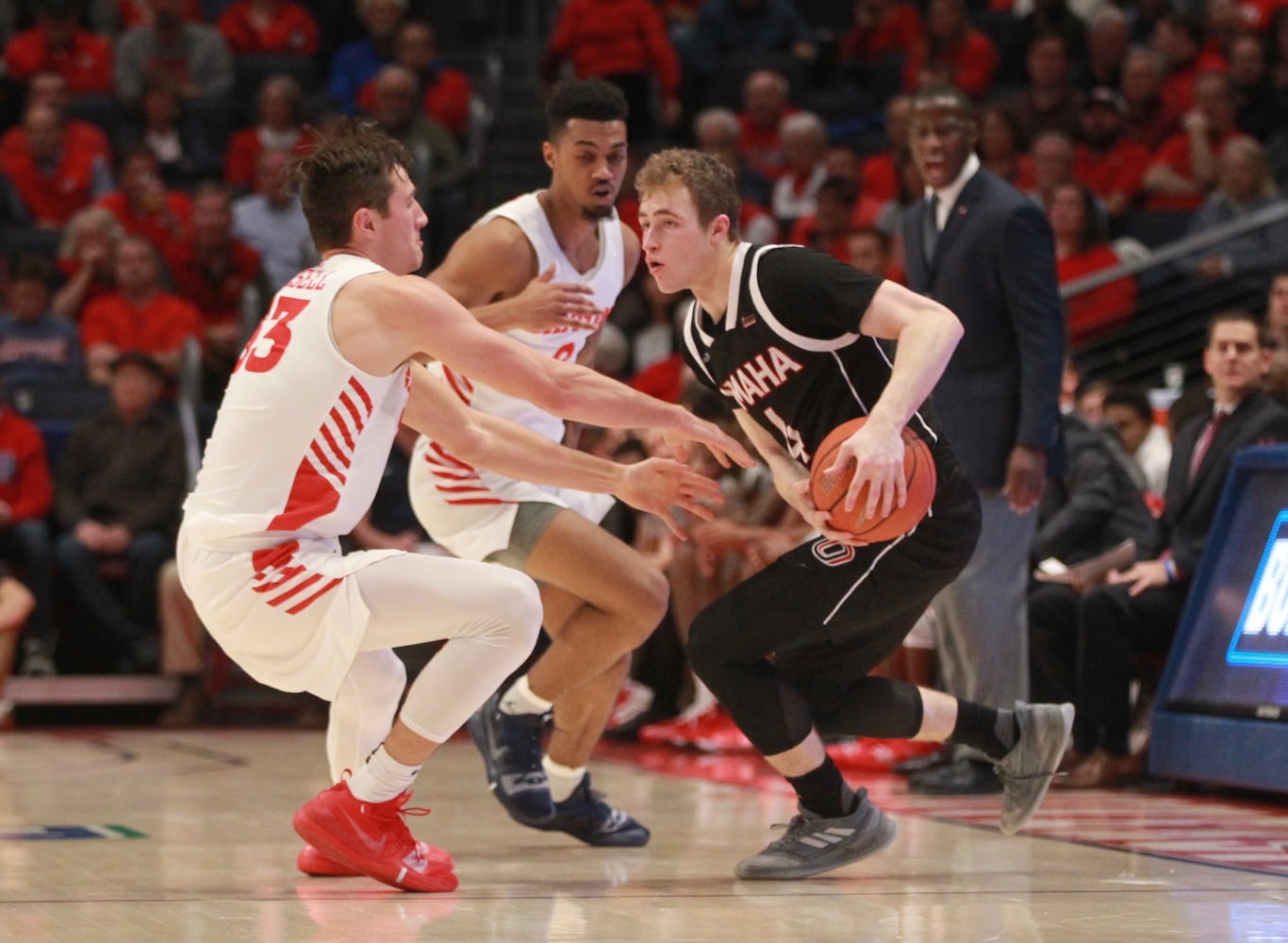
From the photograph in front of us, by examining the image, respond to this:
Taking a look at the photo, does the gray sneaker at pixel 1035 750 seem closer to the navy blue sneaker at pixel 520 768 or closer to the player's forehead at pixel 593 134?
the navy blue sneaker at pixel 520 768

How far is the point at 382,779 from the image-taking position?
4422 mm

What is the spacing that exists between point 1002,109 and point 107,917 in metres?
7.70

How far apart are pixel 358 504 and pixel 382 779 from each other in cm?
66

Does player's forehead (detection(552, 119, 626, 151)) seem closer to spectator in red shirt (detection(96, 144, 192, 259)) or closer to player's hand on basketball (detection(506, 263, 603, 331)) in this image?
player's hand on basketball (detection(506, 263, 603, 331))

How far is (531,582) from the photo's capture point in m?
4.47

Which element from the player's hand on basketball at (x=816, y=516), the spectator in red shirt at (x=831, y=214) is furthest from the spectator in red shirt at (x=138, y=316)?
the player's hand on basketball at (x=816, y=516)

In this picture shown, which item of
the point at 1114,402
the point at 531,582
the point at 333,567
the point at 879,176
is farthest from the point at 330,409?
the point at 879,176

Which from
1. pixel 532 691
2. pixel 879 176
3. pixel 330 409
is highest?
pixel 879 176

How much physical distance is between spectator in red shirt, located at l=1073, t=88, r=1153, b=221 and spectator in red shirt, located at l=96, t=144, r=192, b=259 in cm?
549

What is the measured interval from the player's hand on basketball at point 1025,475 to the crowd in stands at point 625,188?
38.6 inches

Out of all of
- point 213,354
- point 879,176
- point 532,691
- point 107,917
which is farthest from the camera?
point 879,176

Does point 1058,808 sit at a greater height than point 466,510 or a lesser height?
lesser

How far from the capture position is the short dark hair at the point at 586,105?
5.54 meters

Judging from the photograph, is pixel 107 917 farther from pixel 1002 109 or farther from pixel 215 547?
pixel 1002 109
